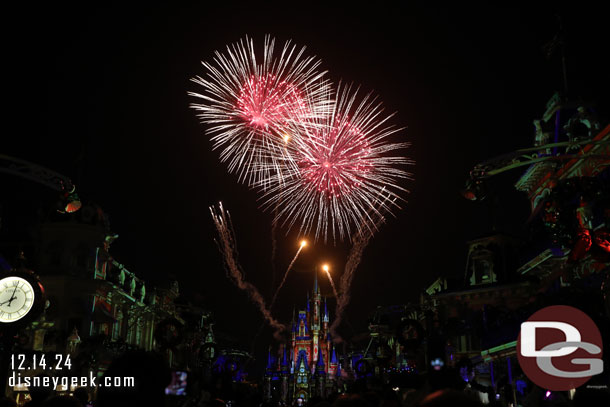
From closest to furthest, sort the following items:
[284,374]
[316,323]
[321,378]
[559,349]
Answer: [559,349] → [321,378] → [284,374] → [316,323]

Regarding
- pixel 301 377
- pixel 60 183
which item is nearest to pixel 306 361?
pixel 301 377

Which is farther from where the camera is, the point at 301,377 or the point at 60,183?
the point at 301,377

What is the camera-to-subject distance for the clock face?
14.6 m

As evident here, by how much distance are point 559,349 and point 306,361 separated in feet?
459

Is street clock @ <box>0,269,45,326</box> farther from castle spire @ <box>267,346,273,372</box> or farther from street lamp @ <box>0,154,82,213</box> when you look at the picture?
castle spire @ <box>267,346,273,372</box>

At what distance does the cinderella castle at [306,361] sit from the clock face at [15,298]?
11920 cm

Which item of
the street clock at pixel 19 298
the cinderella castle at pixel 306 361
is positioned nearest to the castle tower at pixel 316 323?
the cinderella castle at pixel 306 361

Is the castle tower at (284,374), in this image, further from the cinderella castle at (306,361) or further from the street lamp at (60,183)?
the street lamp at (60,183)

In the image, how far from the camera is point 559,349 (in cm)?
788

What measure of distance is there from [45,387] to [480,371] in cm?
4568

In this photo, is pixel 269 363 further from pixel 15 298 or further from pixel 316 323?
pixel 15 298

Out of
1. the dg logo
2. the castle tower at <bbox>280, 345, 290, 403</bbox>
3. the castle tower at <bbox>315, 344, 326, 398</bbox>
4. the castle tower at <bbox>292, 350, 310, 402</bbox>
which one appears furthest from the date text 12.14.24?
the castle tower at <bbox>280, 345, 290, 403</bbox>

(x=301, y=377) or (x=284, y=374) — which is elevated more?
(x=284, y=374)

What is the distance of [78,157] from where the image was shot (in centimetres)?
4841
